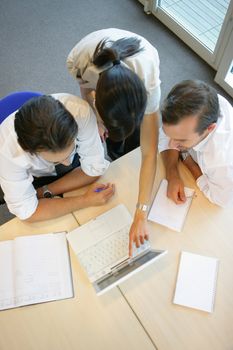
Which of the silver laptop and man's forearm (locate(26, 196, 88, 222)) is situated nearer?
the silver laptop

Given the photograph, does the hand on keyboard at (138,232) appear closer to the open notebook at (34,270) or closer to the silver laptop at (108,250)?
the silver laptop at (108,250)

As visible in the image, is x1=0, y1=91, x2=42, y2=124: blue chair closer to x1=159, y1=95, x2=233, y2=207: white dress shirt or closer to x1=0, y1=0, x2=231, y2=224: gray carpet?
x1=159, y1=95, x2=233, y2=207: white dress shirt

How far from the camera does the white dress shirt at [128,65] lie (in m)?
1.11

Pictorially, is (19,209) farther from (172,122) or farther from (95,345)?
(172,122)

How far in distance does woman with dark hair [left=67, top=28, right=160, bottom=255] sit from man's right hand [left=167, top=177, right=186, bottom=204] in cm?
8

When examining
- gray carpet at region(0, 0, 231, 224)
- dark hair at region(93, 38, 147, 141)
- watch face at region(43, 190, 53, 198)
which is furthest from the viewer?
gray carpet at region(0, 0, 231, 224)

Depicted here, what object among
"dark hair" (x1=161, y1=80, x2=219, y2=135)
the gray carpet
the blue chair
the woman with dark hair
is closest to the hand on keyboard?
the woman with dark hair

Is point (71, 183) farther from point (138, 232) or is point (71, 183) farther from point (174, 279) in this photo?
point (174, 279)

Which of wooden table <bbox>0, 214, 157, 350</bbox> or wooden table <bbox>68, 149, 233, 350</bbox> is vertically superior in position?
wooden table <bbox>68, 149, 233, 350</bbox>

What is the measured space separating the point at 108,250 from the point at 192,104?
590 mm

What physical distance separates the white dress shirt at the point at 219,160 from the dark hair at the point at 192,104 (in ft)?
0.27

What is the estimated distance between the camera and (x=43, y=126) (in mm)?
919

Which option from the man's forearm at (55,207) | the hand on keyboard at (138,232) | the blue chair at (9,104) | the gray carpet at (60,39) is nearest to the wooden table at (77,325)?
the hand on keyboard at (138,232)

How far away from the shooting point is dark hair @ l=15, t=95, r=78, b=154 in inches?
36.3
